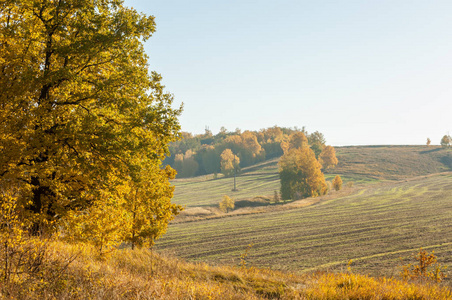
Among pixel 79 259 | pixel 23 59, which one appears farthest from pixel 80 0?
pixel 79 259

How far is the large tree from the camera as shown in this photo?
11773mm

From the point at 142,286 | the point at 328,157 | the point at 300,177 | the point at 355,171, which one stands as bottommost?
the point at 355,171

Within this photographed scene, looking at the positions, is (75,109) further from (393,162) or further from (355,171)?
(393,162)

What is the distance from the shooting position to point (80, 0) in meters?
13.0

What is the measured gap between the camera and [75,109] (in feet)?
43.3

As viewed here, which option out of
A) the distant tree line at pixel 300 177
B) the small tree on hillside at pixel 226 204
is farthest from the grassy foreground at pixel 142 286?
the distant tree line at pixel 300 177

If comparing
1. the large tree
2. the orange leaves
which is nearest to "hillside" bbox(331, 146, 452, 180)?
the orange leaves

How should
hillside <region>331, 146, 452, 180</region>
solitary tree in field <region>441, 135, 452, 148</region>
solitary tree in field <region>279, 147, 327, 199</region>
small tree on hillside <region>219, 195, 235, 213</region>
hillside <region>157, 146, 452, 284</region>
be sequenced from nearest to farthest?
hillside <region>157, 146, 452, 284</region> < small tree on hillside <region>219, 195, 235, 213</region> < solitary tree in field <region>279, 147, 327, 199</region> < hillside <region>331, 146, 452, 180</region> < solitary tree in field <region>441, 135, 452, 148</region>

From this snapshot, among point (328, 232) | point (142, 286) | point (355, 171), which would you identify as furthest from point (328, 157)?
point (142, 286)

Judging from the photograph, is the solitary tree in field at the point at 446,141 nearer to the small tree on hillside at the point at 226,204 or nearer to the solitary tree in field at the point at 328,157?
the solitary tree in field at the point at 328,157

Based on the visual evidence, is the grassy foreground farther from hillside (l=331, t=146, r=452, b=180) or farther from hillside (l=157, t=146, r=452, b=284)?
hillside (l=331, t=146, r=452, b=180)

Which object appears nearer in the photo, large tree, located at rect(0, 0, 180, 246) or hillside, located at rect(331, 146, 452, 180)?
large tree, located at rect(0, 0, 180, 246)

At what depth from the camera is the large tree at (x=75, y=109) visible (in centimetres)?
1177

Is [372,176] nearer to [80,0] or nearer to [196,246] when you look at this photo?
[196,246]
